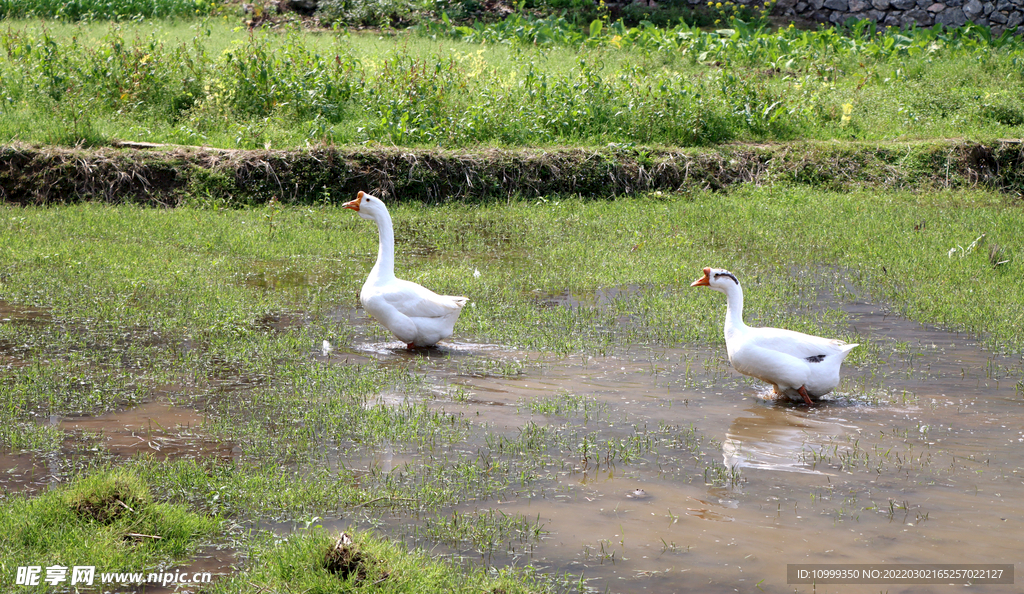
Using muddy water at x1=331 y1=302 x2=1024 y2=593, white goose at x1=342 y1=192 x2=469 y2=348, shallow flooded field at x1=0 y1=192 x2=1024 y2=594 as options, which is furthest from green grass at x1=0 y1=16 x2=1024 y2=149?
muddy water at x1=331 y1=302 x2=1024 y2=593

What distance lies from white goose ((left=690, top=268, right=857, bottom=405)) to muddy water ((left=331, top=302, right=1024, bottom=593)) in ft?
0.73

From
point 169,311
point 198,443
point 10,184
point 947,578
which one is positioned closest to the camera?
point 947,578

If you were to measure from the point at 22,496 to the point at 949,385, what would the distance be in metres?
6.70

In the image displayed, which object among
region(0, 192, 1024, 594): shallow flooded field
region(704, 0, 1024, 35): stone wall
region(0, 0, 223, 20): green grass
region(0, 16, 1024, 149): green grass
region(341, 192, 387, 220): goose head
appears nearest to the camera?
region(0, 192, 1024, 594): shallow flooded field

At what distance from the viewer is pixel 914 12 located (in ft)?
84.5

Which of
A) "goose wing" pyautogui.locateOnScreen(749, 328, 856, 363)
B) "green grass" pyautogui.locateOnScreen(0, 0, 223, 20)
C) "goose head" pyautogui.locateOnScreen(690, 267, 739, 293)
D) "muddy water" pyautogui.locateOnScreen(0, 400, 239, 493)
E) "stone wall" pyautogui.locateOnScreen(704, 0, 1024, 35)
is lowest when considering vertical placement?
"muddy water" pyautogui.locateOnScreen(0, 400, 239, 493)

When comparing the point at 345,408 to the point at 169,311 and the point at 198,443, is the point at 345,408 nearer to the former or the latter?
the point at 198,443

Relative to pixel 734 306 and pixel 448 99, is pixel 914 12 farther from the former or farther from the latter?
pixel 734 306

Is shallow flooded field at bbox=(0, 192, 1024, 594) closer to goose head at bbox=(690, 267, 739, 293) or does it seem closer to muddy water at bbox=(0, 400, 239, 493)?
muddy water at bbox=(0, 400, 239, 493)

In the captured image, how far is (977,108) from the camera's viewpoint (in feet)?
59.4

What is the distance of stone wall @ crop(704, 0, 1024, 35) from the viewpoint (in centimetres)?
2527

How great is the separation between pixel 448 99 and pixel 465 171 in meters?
2.30

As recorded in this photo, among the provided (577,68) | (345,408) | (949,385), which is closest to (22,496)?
(345,408)

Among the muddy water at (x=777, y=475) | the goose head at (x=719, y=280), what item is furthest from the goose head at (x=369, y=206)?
the goose head at (x=719, y=280)
